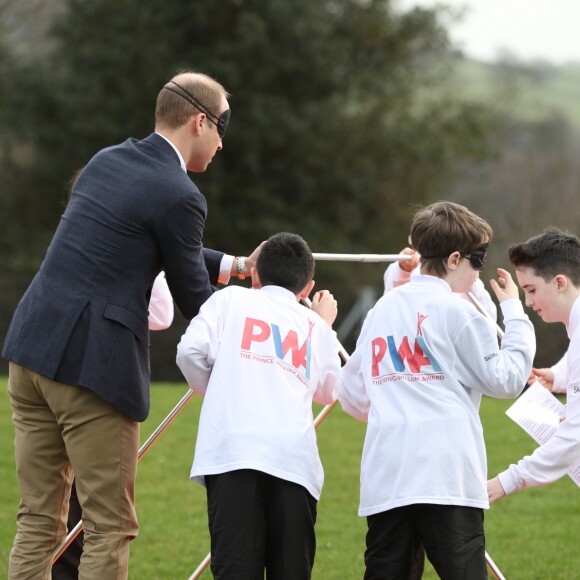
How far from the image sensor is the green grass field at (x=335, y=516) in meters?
5.32

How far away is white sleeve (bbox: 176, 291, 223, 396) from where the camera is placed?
140 inches

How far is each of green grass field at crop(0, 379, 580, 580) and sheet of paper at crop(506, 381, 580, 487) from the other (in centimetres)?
153

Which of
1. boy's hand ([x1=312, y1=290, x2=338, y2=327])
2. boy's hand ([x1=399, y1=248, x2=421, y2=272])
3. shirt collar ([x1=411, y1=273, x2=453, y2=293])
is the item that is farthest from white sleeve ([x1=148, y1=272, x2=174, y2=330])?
shirt collar ([x1=411, y1=273, x2=453, y2=293])

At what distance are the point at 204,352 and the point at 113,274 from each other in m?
0.41

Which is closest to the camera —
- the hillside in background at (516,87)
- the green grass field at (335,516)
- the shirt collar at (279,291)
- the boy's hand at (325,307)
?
the shirt collar at (279,291)

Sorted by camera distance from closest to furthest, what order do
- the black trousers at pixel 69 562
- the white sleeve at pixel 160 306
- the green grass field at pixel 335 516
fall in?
the black trousers at pixel 69 562, the white sleeve at pixel 160 306, the green grass field at pixel 335 516

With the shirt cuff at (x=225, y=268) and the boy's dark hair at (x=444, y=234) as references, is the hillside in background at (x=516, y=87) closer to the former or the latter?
the shirt cuff at (x=225, y=268)

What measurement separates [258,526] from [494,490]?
2.69ft

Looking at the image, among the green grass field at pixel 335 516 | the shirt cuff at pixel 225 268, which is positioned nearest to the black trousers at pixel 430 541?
the shirt cuff at pixel 225 268

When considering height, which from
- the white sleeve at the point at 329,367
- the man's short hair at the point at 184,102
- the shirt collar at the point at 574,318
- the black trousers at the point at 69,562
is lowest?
the black trousers at the point at 69,562

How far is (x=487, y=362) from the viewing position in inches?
132

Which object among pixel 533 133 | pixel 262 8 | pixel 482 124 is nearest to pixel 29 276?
pixel 262 8

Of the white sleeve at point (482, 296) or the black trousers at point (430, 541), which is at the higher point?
the white sleeve at point (482, 296)

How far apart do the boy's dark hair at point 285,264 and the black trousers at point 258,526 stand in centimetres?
70
